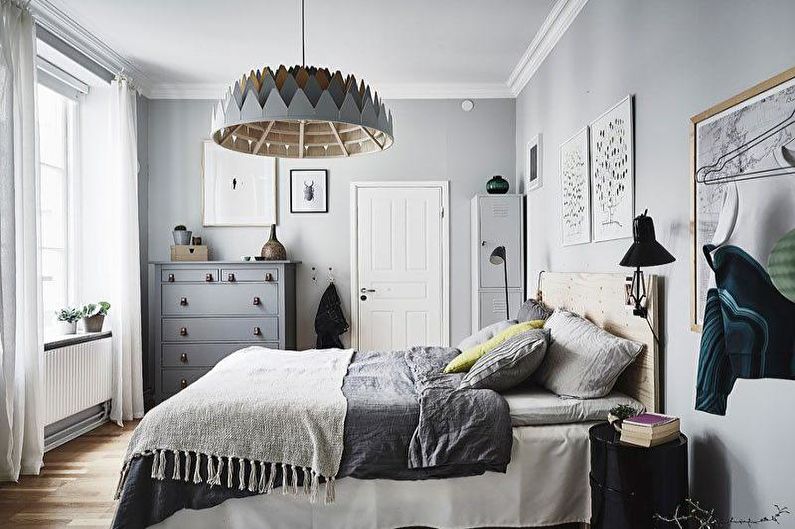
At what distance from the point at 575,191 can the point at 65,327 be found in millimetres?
3500

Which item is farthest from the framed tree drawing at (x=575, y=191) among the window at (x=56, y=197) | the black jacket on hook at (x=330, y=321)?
the window at (x=56, y=197)

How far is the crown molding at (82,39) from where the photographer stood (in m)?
3.88

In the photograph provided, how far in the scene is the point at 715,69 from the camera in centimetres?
227

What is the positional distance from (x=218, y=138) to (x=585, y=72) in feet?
7.07

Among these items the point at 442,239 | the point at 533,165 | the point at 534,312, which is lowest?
the point at 534,312

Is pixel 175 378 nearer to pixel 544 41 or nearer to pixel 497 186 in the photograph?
pixel 497 186

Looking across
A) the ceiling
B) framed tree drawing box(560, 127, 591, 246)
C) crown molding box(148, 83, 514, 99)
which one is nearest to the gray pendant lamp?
framed tree drawing box(560, 127, 591, 246)

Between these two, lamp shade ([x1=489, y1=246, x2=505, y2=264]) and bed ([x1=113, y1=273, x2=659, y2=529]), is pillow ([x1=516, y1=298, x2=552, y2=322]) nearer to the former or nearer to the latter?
lamp shade ([x1=489, y1=246, x2=505, y2=264])

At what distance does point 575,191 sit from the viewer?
3883 millimetres

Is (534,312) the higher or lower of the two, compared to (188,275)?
lower

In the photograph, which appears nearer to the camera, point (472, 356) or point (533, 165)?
point (472, 356)

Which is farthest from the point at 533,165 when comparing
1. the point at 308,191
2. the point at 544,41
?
the point at 308,191

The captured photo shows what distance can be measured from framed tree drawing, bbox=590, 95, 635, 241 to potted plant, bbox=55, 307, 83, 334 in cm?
346

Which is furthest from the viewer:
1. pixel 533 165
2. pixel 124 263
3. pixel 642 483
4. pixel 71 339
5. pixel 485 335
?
pixel 533 165
